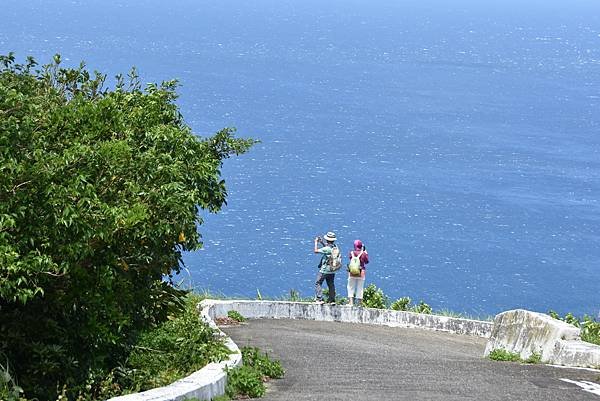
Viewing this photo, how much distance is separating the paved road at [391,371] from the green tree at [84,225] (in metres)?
1.65

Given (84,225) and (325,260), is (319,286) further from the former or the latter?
(84,225)

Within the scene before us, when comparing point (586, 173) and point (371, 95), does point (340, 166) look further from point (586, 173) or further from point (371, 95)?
point (371, 95)

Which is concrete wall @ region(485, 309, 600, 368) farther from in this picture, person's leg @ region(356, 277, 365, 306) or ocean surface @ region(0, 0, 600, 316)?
ocean surface @ region(0, 0, 600, 316)

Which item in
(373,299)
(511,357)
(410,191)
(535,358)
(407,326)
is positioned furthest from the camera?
(410,191)

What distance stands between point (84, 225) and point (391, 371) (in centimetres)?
475

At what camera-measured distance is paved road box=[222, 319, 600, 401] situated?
11.3m

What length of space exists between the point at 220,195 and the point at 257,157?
11533cm

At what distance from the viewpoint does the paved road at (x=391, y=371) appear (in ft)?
37.0

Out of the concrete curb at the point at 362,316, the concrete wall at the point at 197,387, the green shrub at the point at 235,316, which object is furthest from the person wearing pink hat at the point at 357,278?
the concrete wall at the point at 197,387

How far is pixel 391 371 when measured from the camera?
12.8 metres

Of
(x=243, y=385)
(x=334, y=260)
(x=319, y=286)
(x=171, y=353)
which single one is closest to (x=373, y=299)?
(x=319, y=286)

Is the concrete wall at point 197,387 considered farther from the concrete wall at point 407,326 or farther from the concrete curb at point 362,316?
the concrete curb at point 362,316

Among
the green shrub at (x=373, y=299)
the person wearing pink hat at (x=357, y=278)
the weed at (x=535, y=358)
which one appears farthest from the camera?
the green shrub at (x=373, y=299)

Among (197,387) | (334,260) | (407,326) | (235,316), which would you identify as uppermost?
(334,260)
